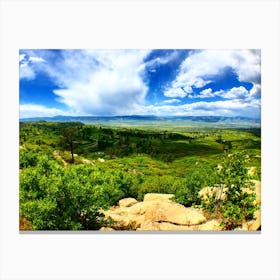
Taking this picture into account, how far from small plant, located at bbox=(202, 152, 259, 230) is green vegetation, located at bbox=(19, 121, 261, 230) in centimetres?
1

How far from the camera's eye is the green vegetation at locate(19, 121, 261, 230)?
5613 mm

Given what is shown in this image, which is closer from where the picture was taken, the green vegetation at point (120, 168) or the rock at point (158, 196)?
the green vegetation at point (120, 168)

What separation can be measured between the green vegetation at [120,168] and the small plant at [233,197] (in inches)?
0.6

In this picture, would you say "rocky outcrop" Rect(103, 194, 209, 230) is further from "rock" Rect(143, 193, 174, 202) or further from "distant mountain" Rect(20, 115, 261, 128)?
"distant mountain" Rect(20, 115, 261, 128)

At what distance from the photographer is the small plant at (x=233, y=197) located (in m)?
5.70

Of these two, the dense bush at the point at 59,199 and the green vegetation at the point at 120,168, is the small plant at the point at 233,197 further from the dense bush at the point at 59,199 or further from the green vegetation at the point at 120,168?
the dense bush at the point at 59,199

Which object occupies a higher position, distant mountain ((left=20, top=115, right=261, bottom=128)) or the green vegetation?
distant mountain ((left=20, top=115, right=261, bottom=128))

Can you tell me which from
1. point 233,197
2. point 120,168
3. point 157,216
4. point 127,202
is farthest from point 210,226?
point 120,168

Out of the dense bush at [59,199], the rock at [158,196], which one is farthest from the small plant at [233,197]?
the dense bush at [59,199]

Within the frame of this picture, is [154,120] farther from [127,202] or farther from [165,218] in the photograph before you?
[165,218]

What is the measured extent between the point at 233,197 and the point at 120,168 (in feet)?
5.65

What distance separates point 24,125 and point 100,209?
64.7 inches

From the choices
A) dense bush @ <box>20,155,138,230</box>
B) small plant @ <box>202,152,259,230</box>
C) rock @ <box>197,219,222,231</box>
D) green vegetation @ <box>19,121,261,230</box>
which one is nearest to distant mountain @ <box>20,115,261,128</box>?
green vegetation @ <box>19,121,261,230</box>

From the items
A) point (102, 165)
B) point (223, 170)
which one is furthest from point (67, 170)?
point (223, 170)
